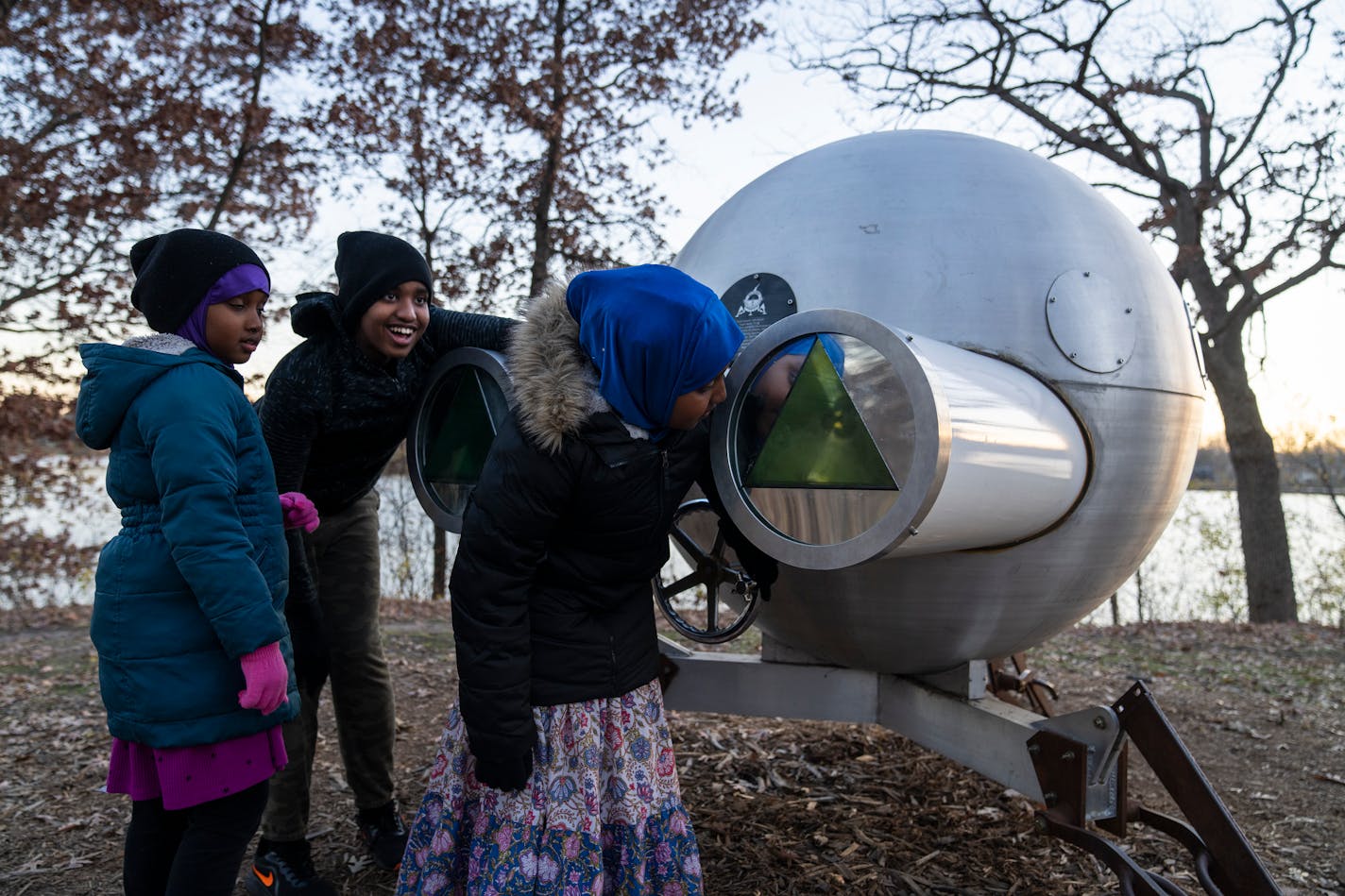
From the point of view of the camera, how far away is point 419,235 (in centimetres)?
1038

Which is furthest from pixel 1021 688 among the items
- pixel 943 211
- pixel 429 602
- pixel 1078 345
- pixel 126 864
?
pixel 429 602

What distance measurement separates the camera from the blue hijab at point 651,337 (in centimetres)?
200

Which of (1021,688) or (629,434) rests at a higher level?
(629,434)

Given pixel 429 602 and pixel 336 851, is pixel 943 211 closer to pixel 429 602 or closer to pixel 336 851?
pixel 336 851

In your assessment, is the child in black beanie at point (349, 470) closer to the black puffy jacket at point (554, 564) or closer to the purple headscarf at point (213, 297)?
the purple headscarf at point (213, 297)

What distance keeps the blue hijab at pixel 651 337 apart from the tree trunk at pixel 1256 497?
393 inches

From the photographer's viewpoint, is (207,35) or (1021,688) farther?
(207,35)

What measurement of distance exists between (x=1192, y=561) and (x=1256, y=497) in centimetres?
369

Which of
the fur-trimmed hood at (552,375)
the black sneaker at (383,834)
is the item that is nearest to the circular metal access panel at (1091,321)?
the fur-trimmed hood at (552,375)

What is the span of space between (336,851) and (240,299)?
196 cm

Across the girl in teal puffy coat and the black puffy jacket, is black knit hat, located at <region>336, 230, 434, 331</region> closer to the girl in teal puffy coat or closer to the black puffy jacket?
the girl in teal puffy coat

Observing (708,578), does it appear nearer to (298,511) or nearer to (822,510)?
(822,510)

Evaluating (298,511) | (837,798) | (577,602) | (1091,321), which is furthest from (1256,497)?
(298,511)

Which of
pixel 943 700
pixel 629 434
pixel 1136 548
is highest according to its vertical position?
pixel 629 434
